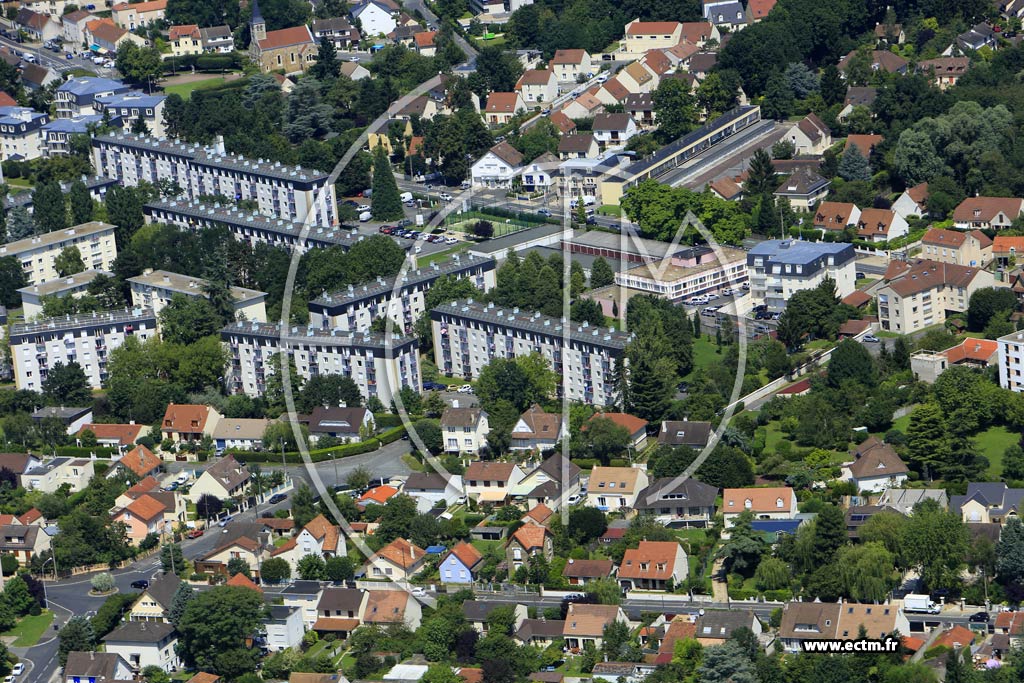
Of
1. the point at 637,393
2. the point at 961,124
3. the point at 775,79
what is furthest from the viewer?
the point at 775,79

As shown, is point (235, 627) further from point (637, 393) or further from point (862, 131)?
point (862, 131)

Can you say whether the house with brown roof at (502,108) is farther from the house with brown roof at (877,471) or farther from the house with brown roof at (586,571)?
the house with brown roof at (586,571)

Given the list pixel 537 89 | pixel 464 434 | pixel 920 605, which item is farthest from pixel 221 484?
pixel 537 89

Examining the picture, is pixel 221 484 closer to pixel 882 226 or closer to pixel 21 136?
pixel 882 226

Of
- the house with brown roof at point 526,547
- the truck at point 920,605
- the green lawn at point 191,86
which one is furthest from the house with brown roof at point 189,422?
the green lawn at point 191,86

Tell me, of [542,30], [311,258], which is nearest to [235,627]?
[311,258]
